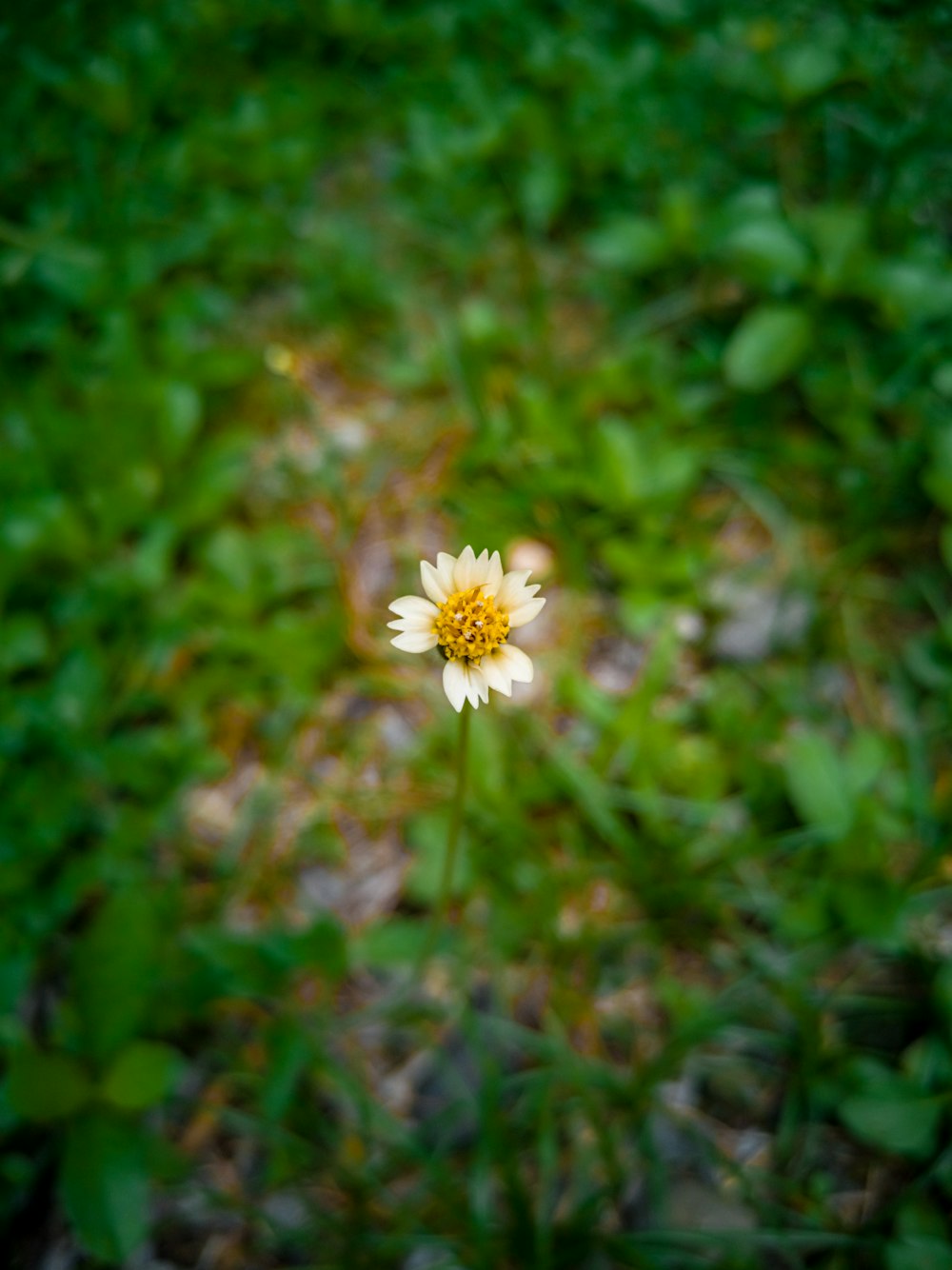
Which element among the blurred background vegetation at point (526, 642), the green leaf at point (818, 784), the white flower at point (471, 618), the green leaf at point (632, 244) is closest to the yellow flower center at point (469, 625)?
the white flower at point (471, 618)

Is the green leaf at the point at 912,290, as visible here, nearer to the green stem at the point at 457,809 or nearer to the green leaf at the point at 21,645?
the green stem at the point at 457,809

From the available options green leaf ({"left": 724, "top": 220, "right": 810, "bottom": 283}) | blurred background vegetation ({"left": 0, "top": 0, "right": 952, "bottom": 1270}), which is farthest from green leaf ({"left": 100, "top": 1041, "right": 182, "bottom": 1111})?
green leaf ({"left": 724, "top": 220, "right": 810, "bottom": 283})

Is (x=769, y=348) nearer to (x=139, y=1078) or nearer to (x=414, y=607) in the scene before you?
(x=414, y=607)

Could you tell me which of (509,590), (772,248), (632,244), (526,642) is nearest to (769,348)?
(772,248)

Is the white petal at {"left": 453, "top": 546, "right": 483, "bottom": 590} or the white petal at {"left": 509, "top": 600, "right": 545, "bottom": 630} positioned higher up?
the white petal at {"left": 453, "top": 546, "right": 483, "bottom": 590}

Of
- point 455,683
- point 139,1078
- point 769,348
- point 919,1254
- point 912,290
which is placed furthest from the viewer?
point 769,348

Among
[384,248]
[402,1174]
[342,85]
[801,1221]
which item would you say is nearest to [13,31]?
[342,85]

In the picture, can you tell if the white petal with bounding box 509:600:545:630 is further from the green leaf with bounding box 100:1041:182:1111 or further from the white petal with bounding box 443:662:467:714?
the green leaf with bounding box 100:1041:182:1111
